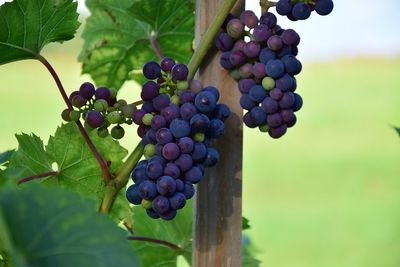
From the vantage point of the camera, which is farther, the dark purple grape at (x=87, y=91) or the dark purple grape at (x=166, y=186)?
the dark purple grape at (x=87, y=91)

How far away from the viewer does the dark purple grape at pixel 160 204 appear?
2.46 ft

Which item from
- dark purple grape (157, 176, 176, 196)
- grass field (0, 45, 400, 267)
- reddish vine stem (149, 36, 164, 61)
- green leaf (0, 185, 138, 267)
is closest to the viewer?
green leaf (0, 185, 138, 267)

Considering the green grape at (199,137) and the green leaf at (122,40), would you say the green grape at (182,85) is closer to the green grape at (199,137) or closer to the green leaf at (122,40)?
the green grape at (199,137)

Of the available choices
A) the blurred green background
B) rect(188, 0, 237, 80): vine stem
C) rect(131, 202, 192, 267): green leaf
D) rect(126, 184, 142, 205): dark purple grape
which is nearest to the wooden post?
rect(188, 0, 237, 80): vine stem

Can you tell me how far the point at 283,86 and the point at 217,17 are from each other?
0.10 m

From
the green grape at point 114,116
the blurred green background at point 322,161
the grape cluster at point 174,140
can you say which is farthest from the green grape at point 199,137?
the blurred green background at point 322,161

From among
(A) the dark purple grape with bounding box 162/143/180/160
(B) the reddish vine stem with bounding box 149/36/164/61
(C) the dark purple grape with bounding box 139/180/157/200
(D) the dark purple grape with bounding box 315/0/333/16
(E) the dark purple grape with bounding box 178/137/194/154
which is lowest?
(C) the dark purple grape with bounding box 139/180/157/200

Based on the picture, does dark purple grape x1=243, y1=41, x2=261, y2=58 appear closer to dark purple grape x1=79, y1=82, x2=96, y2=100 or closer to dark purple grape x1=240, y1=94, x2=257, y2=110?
dark purple grape x1=240, y1=94, x2=257, y2=110

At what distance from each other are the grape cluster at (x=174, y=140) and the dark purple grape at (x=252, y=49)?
6 cm

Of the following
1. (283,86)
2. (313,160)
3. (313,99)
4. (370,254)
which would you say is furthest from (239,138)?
(313,99)

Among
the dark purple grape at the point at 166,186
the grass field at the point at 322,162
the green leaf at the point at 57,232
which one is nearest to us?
the green leaf at the point at 57,232

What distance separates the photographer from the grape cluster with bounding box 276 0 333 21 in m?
0.81

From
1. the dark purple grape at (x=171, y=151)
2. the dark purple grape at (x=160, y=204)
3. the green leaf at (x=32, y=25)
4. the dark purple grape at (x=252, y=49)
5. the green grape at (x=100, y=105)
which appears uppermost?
the green leaf at (x=32, y=25)

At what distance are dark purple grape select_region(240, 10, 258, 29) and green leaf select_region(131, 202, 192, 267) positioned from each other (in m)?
0.40
